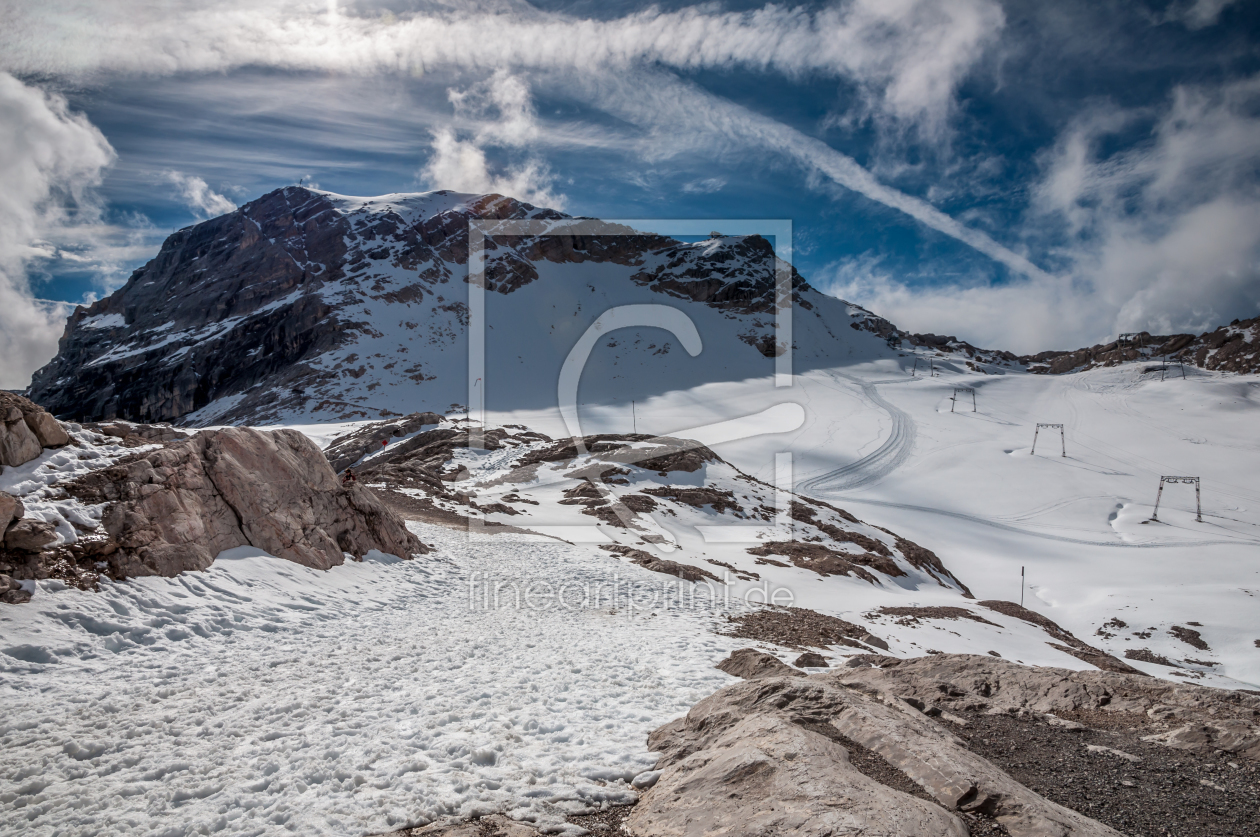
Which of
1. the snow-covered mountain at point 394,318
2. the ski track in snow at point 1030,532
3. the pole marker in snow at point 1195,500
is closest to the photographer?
the ski track in snow at point 1030,532

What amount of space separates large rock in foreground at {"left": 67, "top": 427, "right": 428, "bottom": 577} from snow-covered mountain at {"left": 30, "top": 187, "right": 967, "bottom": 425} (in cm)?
8011

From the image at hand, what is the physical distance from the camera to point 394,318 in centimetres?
12706

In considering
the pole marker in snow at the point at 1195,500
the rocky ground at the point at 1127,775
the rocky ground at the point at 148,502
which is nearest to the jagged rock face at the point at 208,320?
the rocky ground at the point at 148,502

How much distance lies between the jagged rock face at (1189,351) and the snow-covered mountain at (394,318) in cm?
2620

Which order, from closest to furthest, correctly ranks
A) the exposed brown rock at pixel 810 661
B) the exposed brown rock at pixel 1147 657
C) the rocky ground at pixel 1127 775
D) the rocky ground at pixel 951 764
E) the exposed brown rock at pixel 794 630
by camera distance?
the rocky ground at pixel 951 764 → the rocky ground at pixel 1127 775 → the exposed brown rock at pixel 810 661 → the exposed brown rock at pixel 794 630 → the exposed brown rock at pixel 1147 657

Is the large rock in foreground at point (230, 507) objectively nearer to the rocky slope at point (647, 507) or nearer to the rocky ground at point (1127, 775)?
→ the rocky slope at point (647, 507)

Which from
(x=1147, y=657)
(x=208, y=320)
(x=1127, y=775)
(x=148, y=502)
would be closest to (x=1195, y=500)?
(x=1147, y=657)

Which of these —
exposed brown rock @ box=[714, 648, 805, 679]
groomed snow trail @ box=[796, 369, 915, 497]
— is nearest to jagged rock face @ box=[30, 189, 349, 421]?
groomed snow trail @ box=[796, 369, 915, 497]

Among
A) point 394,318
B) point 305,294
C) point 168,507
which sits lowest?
point 168,507

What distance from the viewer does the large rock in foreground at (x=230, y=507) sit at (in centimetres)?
939

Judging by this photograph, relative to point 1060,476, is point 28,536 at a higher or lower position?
higher

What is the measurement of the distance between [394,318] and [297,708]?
133906 mm

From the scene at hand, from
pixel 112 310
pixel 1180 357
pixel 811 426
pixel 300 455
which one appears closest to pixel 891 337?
pixel 1180 357

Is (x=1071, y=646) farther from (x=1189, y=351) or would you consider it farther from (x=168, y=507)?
(x=1189, y=351)
